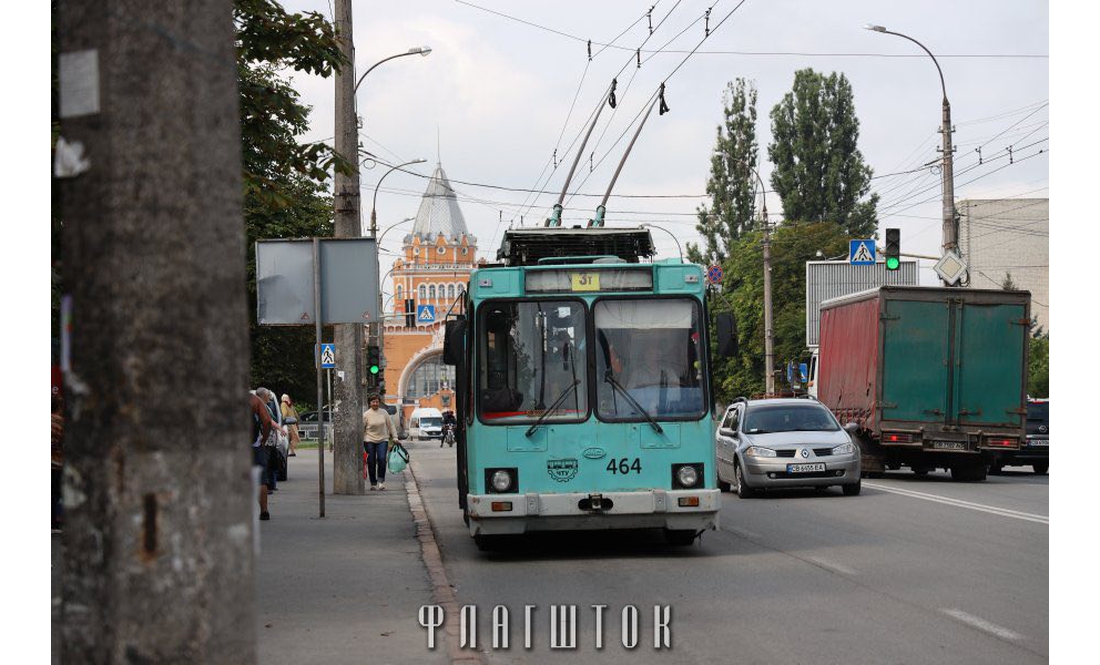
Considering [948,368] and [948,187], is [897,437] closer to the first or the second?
[948,368]

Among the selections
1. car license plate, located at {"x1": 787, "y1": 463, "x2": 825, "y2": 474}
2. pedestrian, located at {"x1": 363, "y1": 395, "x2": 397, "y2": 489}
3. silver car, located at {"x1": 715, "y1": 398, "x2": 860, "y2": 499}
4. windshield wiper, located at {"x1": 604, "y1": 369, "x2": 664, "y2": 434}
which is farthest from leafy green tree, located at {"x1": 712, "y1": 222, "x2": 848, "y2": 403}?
windshield wiper, located at {"x1": 604, "y1": 369, "x2": 664, "y2": 434}

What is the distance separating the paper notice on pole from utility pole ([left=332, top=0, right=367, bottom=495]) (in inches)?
773

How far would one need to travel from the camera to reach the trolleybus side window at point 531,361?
13617mm

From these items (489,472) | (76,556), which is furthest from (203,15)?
(489,472)

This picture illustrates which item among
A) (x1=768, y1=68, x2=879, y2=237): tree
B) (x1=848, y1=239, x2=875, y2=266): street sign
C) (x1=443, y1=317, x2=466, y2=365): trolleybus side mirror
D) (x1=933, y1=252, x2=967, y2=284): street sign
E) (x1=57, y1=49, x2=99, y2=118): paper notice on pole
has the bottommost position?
(x1=443, y1=317, x2=466, y2=365): trolleybus side mirror

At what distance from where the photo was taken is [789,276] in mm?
78125

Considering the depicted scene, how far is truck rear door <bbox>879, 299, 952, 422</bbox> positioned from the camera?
84.9 feet

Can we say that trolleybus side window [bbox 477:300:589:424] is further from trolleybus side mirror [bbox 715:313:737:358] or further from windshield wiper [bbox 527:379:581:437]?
trolleybus side mirror [bbox 715:313:737:358]

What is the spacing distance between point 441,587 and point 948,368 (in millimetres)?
16463

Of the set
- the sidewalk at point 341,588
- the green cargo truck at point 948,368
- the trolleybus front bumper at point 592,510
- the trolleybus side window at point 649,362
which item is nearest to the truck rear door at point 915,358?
the green cargo truck at point 948,368

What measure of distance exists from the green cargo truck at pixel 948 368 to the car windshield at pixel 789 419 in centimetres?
325

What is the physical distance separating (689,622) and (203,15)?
670cm

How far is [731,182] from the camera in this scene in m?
80.0

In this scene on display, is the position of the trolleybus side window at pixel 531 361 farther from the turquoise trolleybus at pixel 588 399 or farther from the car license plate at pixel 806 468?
the car license plate at pixel 806 468
